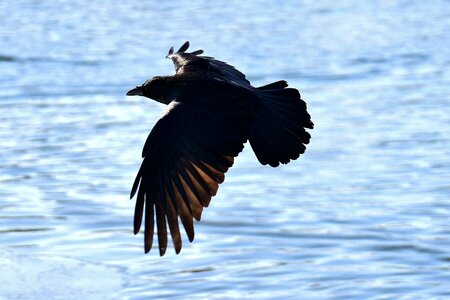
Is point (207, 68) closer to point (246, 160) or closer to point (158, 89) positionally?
point (158, 89)

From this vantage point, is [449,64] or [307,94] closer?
[307,94]

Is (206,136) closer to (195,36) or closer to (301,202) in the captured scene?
(301,202)

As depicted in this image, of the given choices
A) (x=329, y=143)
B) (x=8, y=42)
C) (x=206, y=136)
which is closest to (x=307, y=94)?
(x=329, y=143)

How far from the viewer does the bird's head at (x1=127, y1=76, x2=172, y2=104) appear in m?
6.57

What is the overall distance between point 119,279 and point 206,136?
5.75 feet

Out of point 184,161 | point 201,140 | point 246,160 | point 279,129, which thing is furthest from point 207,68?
point 246,160

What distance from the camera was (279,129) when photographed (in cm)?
618

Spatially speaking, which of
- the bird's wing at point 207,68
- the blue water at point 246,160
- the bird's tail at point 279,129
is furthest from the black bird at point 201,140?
the blue water at point 246,160

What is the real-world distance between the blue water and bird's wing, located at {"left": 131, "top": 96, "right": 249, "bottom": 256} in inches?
56.2

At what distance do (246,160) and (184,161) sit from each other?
173 inches

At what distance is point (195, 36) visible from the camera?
1491cm

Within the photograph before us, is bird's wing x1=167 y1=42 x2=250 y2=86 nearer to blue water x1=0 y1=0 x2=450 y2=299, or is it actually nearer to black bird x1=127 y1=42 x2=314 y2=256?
black bird x1=127 y1=42 x2=314 y2=256

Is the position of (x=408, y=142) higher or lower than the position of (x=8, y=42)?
lower

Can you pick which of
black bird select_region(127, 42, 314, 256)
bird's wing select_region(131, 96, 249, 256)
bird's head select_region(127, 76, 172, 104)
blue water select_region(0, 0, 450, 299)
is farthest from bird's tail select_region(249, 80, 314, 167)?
blue water select_region(0, 0, 450, 299)
